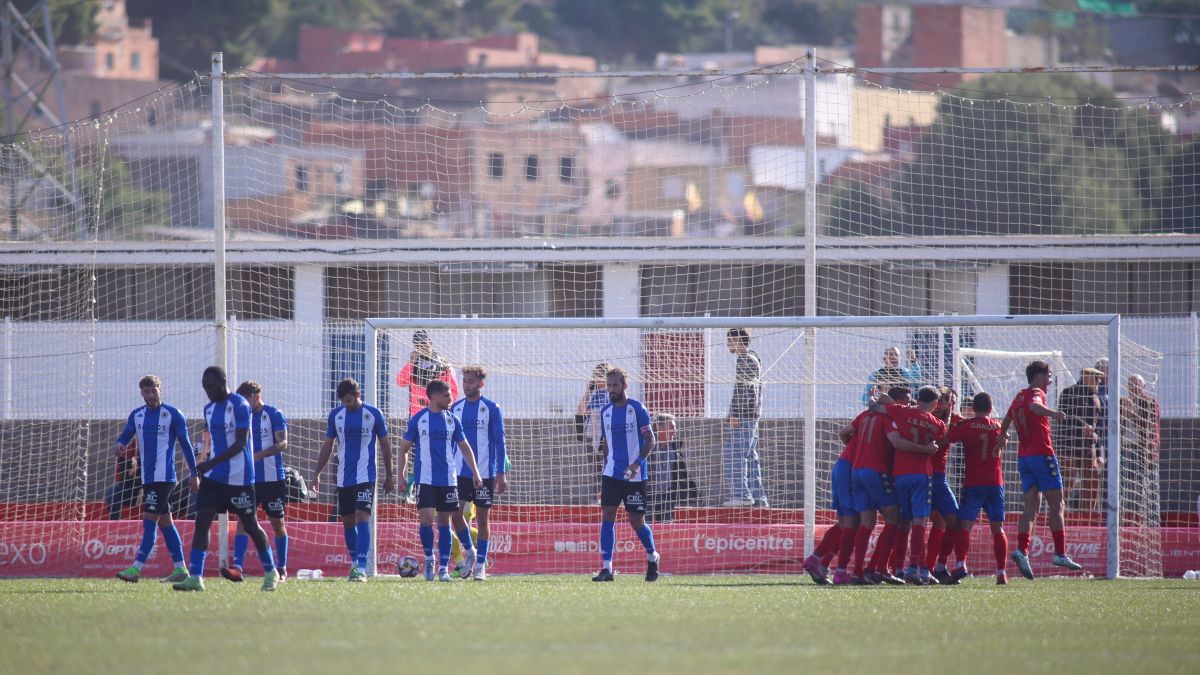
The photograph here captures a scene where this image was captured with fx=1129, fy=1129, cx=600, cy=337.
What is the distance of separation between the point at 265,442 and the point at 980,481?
6.56m

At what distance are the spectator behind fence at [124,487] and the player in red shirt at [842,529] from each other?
274 inches

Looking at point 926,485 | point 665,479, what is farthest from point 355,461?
point 926,485

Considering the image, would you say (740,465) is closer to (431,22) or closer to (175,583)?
(175,583)

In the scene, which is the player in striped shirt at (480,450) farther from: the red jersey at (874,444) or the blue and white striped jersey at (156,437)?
the red jersey at (874,444)

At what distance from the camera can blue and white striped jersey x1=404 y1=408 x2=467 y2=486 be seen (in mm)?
10117

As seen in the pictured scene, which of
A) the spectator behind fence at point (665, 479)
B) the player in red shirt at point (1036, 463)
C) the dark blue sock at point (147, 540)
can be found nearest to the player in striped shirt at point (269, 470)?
the dark blue sock at point (147, 540)

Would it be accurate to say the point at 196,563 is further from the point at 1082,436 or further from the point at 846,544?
the point at 1082,436

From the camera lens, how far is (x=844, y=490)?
1027 cm

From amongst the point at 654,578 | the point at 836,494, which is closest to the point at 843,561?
the point at 836,494

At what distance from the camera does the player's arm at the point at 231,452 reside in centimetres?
897

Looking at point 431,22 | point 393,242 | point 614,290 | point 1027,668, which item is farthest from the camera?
point 431,22

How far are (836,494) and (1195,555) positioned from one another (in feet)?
13.8

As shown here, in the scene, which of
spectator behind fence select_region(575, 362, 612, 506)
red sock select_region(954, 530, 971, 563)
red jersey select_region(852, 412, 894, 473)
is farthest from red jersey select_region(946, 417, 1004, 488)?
spectator behind fence select_region(575, 362, 612, 506)

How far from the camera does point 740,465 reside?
12867mm
